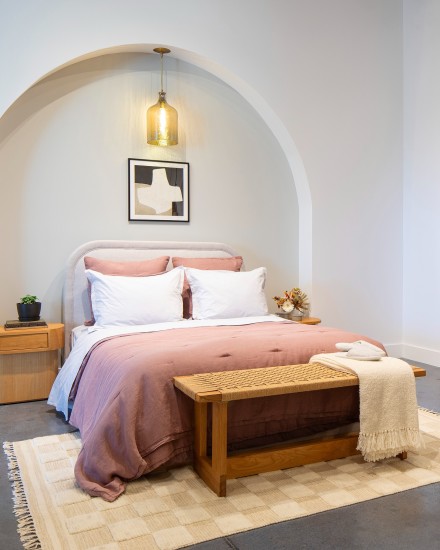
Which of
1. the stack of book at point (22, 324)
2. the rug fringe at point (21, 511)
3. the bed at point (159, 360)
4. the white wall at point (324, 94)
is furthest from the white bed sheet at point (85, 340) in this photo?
the white wall at point (324, 94)

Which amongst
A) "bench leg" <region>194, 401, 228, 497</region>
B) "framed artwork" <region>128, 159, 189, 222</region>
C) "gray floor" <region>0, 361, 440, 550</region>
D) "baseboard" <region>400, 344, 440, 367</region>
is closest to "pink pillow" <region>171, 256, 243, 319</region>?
"framed artwork" <region>128, 159, 189, 222</region>

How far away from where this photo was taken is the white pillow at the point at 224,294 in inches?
151

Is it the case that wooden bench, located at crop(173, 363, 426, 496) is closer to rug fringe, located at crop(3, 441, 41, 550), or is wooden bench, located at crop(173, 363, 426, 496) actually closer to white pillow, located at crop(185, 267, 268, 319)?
rug fringe, located at crop(3, 441, 41, 550)

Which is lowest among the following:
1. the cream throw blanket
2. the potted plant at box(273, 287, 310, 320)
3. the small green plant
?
the cream throw blanket

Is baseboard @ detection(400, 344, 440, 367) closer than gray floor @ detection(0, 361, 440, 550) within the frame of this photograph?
No

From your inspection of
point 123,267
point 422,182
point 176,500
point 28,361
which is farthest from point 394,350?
point 176,500

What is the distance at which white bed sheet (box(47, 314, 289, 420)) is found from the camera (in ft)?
10.5

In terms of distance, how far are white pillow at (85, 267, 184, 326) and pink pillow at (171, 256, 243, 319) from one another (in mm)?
192

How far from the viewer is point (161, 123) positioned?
4.30 m

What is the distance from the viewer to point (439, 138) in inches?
190

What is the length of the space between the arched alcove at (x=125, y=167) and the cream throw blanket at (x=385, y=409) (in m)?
2.29

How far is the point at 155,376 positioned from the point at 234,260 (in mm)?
2104

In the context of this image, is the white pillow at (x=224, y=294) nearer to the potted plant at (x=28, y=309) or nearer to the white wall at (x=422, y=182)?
the potted plant at (x=28, y=309)

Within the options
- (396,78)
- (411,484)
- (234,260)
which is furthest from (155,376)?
(396,78)
